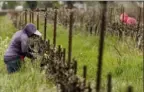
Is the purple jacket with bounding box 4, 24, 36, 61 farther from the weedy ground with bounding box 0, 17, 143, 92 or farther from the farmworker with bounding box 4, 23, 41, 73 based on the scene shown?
the weedy ground with bounding box 0, 17, 143, 92

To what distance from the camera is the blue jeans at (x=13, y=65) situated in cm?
1053

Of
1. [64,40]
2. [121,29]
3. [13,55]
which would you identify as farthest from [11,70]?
[64,40]

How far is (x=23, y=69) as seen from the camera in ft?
33.5

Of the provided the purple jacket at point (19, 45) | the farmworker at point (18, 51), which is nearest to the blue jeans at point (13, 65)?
the farmworker at point (18, 51)

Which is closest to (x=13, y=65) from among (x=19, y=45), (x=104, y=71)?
(x=19, y=45)

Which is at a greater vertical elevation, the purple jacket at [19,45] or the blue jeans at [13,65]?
the purple jacket at [19,45]

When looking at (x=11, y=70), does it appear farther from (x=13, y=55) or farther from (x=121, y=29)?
(x=121, y=29)

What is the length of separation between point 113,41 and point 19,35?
5554 millimetres

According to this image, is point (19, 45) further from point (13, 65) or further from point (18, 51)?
point (13, 65)

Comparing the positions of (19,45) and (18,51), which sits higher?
(19,45)

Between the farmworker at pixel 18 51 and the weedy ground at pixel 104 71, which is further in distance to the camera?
the farmworker at pixel 18 51

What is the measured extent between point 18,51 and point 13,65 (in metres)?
0.41

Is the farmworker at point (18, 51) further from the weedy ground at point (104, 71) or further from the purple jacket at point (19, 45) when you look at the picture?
the weedy ground at point (104, 71)

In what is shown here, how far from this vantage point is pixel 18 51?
35.6 ft
